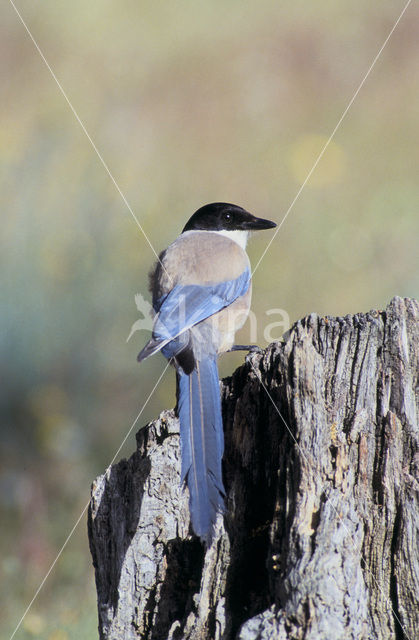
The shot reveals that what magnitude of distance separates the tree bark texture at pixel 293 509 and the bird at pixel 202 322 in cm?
11

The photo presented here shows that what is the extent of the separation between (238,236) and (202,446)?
7.45ft

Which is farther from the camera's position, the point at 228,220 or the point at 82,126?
the point at 82,126

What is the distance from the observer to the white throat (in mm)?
5016

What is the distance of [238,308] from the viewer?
442 cm

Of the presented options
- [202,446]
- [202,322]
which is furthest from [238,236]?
[202,446]

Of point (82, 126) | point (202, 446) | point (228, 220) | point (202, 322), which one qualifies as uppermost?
point (82, 126)

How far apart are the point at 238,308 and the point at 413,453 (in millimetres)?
1762

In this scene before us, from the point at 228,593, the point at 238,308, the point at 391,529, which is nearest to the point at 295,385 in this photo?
the point at 391,529

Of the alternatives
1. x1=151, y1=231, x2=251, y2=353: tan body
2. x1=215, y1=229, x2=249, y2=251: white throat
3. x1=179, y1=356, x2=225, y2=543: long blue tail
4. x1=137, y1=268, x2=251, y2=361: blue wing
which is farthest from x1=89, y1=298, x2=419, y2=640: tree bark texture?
x1=215, y1=229, x2=249, y2=251: white throat

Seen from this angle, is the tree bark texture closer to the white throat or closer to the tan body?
the tan body

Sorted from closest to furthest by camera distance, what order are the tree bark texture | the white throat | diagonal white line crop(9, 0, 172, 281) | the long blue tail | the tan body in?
the tree bark texture
the long blue tail
the tan body
the white throat
diagonal white line crop(9, 0, 172, 281)

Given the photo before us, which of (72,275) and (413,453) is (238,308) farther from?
(72,275)

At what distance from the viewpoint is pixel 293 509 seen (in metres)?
2.71

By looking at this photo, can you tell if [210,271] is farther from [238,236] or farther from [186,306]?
[238,236]
